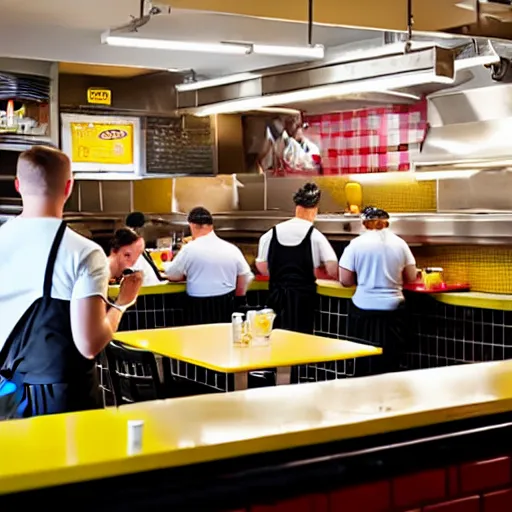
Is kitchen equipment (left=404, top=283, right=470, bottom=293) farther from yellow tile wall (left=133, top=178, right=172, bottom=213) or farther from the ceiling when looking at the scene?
yellow tile wall (left=133, top=178, right=172, bottom=213)

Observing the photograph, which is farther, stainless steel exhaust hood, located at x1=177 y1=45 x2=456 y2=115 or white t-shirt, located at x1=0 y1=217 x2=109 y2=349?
stainless steel exhaust hood, located at x1=177 y1=45 x2=456 y2=115

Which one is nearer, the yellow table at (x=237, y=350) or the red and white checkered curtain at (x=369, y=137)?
the yellow table at (x=237, y=350)

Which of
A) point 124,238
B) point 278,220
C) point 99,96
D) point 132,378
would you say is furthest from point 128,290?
point 99,96

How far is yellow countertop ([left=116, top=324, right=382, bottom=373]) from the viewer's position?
4523 millimetres

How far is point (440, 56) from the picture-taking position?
20.4 ft

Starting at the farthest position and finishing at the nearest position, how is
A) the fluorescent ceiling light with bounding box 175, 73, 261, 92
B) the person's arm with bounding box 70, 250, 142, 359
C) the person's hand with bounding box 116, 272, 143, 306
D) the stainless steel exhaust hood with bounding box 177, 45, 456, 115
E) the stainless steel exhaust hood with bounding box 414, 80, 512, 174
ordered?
the fluorescent ceiling light with bounding box 175, 73, 261, 92 < the stainless steel exhaust hood with bounding box 414, 80, 512, 174 < the stainless steel exhaust hood with bounding box 177, 45, 456, 115 < the person's hand with bounding box 116, 272, 143, 306 < the person's arm with bounding box 70, 250, 142, 359

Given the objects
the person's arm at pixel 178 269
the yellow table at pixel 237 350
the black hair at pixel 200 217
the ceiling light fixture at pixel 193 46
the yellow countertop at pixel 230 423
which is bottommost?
the yellow table at pixel 237 350

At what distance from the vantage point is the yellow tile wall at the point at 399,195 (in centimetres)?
838

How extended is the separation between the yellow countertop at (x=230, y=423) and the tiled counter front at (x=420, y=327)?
4.13 m

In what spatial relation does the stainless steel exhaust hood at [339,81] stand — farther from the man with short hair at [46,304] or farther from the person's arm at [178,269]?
the man with short hair at [46,304]

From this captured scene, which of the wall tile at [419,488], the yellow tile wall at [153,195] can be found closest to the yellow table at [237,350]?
the wall tile at [419,488]

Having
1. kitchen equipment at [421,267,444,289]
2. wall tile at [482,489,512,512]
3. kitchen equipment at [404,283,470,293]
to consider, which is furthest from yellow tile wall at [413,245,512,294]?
wall tile at [482,489,512,512]

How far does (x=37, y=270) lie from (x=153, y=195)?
7.16 meters

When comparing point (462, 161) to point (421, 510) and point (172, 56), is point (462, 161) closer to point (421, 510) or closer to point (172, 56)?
point (172, 56)
